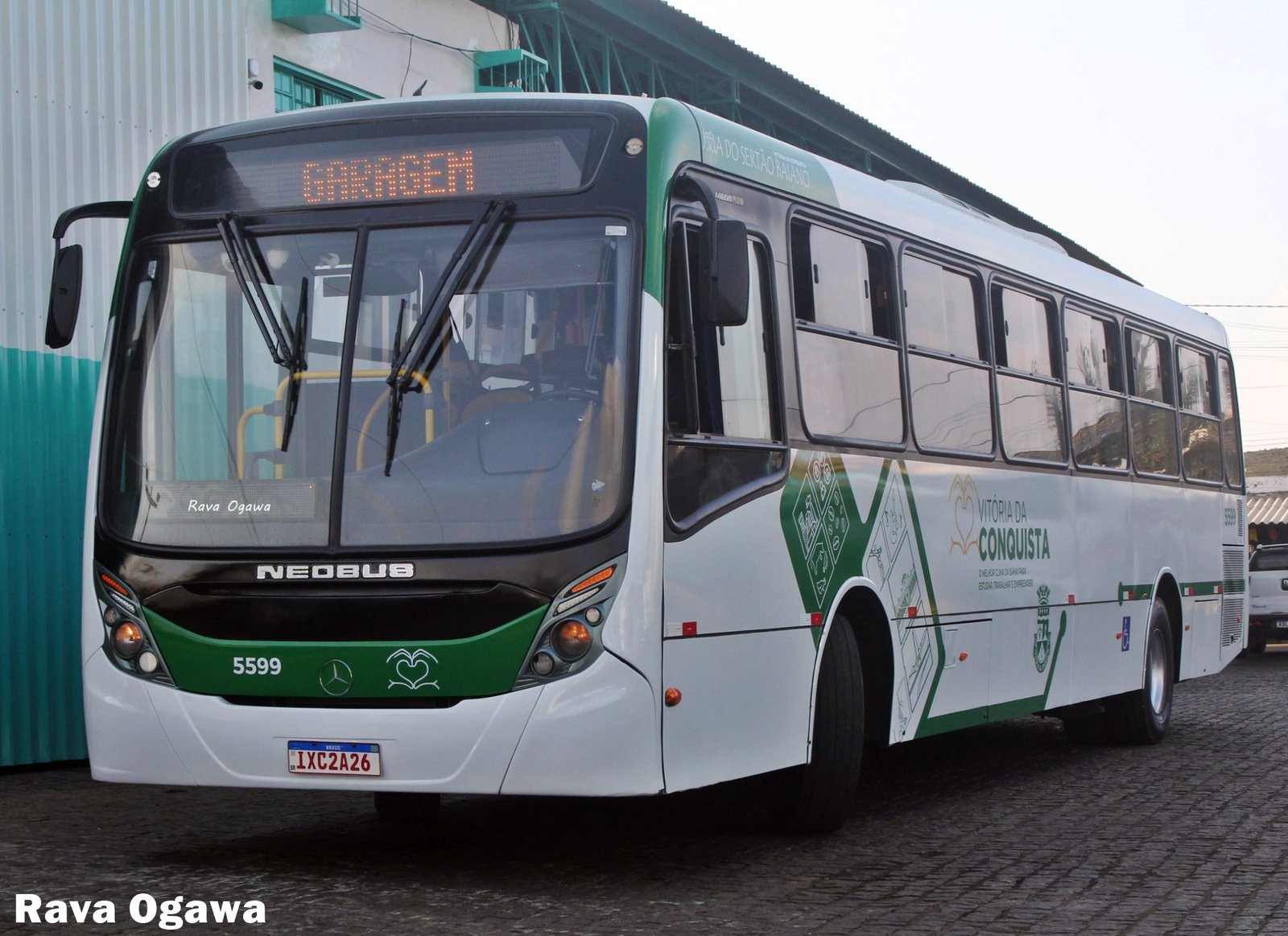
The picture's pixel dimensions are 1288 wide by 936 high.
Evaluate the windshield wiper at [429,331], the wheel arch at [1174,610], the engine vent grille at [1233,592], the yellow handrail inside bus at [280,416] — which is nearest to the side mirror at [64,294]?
the yellow handrail inside bus at [280,416]

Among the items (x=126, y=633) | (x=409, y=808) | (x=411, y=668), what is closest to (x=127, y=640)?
(x=126, y=633)

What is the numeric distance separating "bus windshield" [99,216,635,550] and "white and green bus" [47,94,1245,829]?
0.01m

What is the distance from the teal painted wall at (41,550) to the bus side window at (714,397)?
5656 mm

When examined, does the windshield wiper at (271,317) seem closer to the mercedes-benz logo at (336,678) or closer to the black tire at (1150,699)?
the mercedes-benz logo at (336,678)

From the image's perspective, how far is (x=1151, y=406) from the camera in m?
14.1

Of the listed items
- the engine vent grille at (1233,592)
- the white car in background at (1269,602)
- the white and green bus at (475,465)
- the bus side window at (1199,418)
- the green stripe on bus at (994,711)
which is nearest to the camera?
the white and green bus at (475,465)

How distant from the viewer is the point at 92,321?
40.4 ft

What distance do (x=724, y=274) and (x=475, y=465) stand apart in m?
1.24

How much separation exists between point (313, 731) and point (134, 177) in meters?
6.64

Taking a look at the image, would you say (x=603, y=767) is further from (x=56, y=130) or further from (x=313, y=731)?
(x=56, y=130)

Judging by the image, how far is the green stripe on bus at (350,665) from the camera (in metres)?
7.02

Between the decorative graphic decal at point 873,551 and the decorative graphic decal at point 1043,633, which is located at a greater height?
the decorative graphic decal at point 873,551

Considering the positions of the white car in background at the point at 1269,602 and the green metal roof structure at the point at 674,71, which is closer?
the green metal roof structure at the point at 674,71

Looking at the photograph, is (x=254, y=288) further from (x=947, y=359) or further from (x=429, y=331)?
(x=947, y=359)
